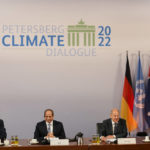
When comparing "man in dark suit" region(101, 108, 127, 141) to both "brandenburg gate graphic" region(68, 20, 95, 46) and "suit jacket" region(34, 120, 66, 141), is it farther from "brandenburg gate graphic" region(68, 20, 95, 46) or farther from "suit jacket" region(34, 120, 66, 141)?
"brandenburg gate graphic" region(68, 20, 95, 46)

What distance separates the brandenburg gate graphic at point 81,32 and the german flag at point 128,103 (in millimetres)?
859

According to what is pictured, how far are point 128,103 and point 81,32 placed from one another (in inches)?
65.9

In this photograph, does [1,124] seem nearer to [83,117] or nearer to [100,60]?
[83,117]

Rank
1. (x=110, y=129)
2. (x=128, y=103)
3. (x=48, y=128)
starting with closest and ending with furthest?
(x=110, y=129), (x=48, y=128), (x=128, y=103)

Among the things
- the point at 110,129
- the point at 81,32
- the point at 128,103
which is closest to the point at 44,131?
the point at 110,129

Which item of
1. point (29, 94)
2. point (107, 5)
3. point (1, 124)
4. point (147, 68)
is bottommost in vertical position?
point (1, 124)

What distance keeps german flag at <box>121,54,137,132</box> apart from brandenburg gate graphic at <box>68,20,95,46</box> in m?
0.86

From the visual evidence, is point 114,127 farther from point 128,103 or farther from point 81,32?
point 81,32

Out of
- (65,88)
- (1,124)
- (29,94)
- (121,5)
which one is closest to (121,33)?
(121,5)

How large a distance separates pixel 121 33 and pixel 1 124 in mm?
2984

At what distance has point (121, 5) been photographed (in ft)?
25.3

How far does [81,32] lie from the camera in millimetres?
7578

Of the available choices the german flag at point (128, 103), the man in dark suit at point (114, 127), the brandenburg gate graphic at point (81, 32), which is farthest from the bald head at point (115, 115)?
the brandenburg gate graphic at point (81, 32)

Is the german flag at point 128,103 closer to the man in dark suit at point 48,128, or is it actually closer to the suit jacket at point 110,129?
the suit jacket at point 110,129
